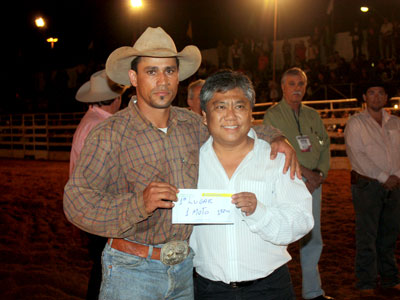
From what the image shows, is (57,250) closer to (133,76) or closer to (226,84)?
(133,76)

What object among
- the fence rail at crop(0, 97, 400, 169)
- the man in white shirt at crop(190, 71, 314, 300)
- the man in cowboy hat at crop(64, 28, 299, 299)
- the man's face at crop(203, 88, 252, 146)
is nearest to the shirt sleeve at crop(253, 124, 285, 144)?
the man in cowboy hat at crop(64, 28, 299, 299)

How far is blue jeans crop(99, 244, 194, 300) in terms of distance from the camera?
223 cm

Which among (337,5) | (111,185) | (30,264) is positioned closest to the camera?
(111,185)

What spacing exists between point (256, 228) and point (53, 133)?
1942cm

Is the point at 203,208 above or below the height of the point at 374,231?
above

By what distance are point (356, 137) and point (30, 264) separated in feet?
13.8

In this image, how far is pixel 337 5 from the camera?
1827cm

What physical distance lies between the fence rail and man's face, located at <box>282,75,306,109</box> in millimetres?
9281

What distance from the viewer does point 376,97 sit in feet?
15.6

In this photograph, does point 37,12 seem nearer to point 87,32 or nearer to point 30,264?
point 87,32

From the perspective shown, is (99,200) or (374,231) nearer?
(99,200)

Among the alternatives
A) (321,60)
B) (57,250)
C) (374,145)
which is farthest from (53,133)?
(374,145)

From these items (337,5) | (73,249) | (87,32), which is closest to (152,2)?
(87,32)

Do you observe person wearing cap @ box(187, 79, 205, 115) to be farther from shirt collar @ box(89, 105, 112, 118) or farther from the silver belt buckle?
the silver belt buckle
